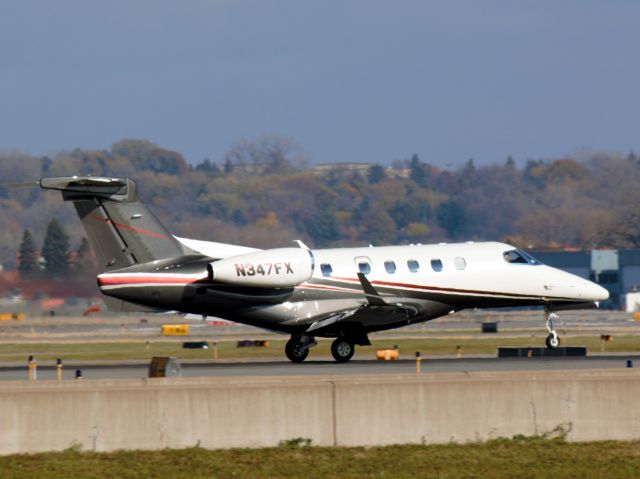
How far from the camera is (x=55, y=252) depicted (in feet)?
240

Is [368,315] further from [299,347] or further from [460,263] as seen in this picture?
[460,263]

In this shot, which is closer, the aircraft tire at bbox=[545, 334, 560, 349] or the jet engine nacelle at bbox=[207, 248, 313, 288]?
the jet engine nacelle at bbox=[207, 248, 313, 288]

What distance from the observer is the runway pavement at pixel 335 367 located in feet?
105

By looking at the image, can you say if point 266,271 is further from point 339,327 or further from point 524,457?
point 524,457

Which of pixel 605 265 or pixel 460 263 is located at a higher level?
pixel 605 265

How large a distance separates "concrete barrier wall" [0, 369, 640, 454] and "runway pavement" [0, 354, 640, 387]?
11.5m

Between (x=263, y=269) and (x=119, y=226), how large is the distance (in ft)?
13.5

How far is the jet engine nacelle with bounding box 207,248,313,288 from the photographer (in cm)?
3372

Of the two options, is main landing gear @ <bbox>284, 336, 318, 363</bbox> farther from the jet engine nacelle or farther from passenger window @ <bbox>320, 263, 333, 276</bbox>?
the jet engine nacelle

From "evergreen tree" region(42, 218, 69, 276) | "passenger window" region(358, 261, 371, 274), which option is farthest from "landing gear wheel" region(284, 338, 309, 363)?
"evergreen tree" region(42, 218, 69, 276)

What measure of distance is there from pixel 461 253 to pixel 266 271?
20.3 ft

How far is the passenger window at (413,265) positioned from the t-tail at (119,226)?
21.7 feet

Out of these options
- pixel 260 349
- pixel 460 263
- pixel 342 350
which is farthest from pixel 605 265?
pixel 342 350

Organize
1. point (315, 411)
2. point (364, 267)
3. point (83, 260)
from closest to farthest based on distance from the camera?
1. point (315, 411)
2. point (364, 267)
3. point (83, 260)
